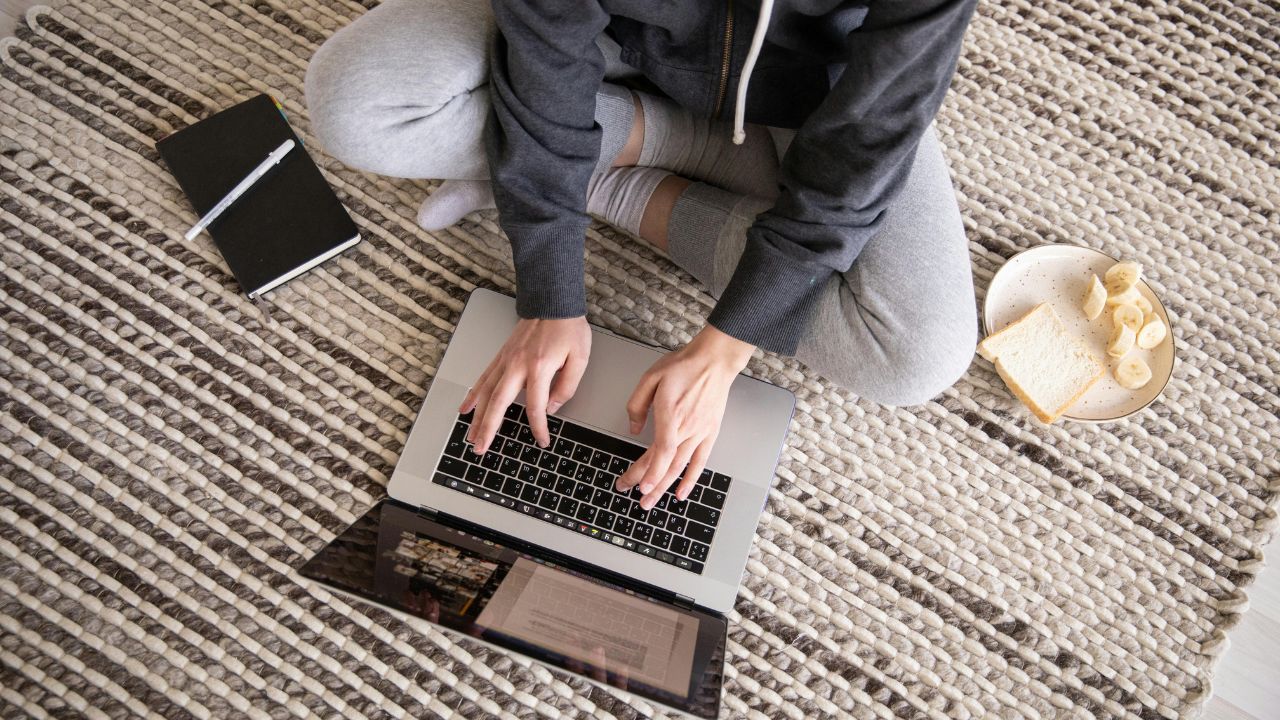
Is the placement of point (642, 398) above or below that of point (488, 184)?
below

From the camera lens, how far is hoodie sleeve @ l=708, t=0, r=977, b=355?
0.60 m

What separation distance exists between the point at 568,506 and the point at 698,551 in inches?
5.2

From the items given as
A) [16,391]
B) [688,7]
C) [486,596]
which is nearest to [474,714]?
[486,596]

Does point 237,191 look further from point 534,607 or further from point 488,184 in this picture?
point 534,607

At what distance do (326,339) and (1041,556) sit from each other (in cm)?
82

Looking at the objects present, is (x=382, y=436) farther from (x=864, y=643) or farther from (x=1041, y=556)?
(x=1041, y=556)

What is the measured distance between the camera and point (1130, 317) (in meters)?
0.86

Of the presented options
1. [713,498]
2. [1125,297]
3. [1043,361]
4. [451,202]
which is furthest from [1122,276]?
[451,202]

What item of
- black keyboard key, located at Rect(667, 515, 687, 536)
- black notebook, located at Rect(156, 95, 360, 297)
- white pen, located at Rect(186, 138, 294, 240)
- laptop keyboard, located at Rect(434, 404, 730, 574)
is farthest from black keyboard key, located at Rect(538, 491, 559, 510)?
white pen, located at Rect(186, 138, 294, 240)

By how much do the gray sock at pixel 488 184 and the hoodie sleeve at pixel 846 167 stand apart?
0.19 meters

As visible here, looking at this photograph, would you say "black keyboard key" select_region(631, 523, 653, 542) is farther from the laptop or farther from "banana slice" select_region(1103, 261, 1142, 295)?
"banana slice" select_region(1103, 261, 1142, 295)

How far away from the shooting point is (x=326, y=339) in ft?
2.88

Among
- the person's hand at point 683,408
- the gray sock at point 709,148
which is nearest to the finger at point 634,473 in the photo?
the person's hand at point 683,408

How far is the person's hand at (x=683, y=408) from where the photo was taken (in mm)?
718
